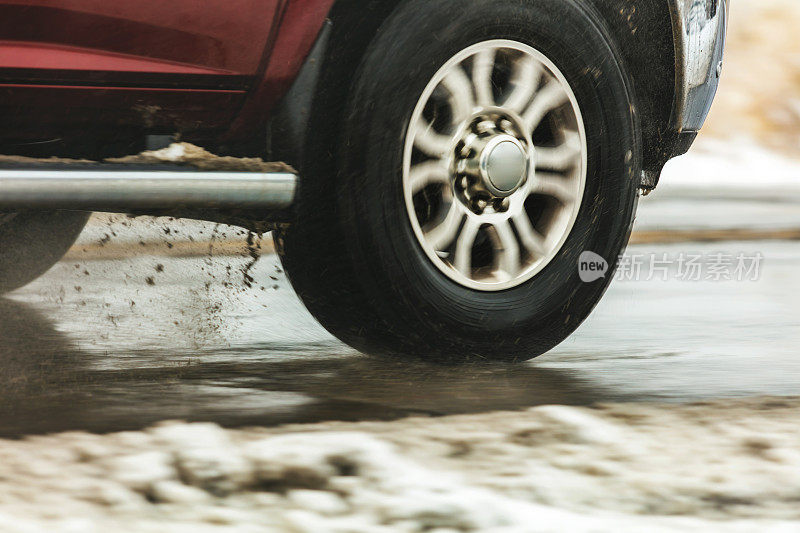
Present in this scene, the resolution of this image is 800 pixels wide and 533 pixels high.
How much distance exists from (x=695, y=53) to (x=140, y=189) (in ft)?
5.75

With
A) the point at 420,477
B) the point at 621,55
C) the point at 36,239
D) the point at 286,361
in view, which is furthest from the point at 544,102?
the point at 36,239

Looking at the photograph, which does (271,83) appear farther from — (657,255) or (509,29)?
(657,255)

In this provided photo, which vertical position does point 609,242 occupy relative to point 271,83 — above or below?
below

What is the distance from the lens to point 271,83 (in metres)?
3.37

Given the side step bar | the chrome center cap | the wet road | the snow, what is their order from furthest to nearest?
the snow
the chrome center cap
the wet road
the side step bar

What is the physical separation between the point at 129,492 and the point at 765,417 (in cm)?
150

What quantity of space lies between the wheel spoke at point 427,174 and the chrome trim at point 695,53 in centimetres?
87

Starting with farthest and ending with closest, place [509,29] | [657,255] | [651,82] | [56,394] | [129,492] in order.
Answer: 1. [657,255]
2. [651,82]
3. [509,29]
4. [56,394]
5. [129,492]

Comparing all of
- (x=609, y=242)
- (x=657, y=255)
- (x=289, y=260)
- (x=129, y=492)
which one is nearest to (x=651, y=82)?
(x=609, y=242)

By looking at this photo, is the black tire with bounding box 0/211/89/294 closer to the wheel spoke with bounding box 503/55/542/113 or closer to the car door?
the car door

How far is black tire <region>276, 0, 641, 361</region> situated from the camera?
11.1ft

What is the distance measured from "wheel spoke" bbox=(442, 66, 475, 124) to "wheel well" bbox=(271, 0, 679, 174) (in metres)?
0.23

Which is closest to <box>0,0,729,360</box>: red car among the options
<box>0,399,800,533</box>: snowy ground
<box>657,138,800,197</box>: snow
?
<box>0,399,800,533</box>: snowy ground

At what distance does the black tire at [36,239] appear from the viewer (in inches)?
193
